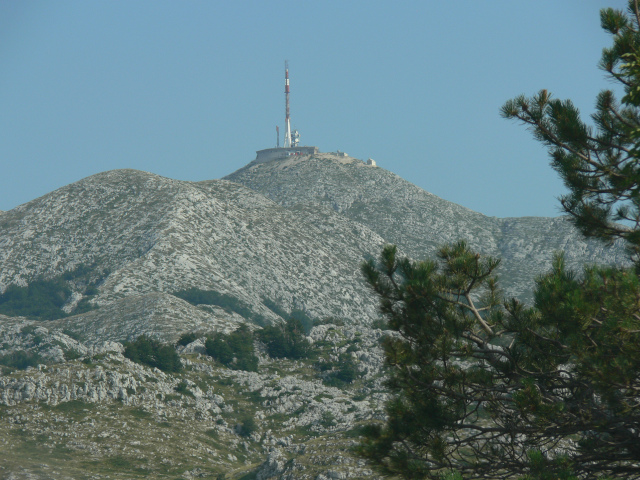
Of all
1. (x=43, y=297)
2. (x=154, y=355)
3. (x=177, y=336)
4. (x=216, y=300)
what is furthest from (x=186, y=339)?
(x=43, y=297)

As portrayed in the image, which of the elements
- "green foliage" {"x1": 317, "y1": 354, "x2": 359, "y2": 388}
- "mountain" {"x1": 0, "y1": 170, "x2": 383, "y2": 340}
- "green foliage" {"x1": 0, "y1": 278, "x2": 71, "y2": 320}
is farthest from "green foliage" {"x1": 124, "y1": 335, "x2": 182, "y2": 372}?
"green foliage" {"x1": 0, "y1": 278, "x2": 71, "y2": 320}

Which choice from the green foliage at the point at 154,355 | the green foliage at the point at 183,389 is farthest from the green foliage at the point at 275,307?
the green foliage at the point at 183,389

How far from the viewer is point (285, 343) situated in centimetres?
10412

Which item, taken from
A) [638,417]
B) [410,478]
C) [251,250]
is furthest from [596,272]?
[251,250]

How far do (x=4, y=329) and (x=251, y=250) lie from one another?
→ 56338 mm

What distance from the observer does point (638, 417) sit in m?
16.9

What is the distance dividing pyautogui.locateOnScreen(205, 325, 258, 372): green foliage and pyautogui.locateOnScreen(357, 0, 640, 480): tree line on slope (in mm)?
75821

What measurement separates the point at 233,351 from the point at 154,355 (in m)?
11.4

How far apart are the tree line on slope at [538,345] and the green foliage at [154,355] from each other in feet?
232

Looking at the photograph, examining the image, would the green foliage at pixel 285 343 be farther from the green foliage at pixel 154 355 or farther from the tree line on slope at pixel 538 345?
the tree line on slope at pixel 538 345

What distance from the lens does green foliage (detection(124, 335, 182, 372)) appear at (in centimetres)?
8975

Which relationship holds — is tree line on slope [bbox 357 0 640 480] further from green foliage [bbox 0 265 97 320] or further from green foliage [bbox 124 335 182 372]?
green foliage [bbox 0 265 97 320]

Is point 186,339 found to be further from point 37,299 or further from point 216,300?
point 37,299

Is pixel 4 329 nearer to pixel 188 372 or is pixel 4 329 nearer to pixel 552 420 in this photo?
pixel 188 372
